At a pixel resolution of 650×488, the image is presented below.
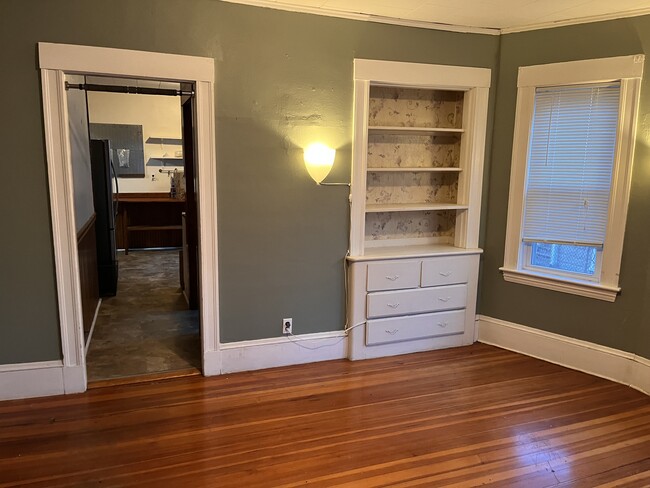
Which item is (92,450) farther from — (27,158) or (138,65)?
(138,65)

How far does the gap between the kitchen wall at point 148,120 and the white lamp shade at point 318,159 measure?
5342 millimetres

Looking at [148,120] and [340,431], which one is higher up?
[148,120]

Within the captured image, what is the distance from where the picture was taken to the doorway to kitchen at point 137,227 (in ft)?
11.9

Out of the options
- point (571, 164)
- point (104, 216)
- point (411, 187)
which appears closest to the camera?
point (571, 164)

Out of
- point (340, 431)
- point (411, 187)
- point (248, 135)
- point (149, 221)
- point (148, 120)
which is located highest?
point (148, 120)

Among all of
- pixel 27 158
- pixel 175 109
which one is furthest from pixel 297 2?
pixel 175 109

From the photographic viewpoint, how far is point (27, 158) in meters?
2.79

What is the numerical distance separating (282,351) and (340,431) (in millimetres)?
935

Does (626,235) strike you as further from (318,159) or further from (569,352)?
(318,159)

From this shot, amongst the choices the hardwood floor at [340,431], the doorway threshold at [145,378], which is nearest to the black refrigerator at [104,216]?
the doorway threshold at [145,378]

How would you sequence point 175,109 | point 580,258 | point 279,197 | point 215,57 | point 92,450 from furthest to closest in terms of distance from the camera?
point 175,109
point 580,258
point 279,197
point 215,57
point 92,450

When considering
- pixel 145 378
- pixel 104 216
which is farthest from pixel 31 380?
pixel 104 216

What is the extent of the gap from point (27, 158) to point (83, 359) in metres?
1.28

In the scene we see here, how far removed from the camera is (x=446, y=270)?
3.81 m
